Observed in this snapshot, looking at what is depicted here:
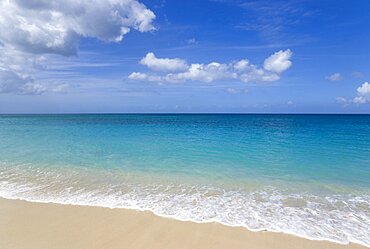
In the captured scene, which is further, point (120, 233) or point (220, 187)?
point (220, 187)

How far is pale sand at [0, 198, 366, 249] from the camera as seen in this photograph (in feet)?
15.4

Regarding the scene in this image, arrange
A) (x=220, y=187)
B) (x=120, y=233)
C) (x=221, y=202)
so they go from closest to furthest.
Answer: (x=120, y=233), (x=221, y=202), (x=220, y=187)

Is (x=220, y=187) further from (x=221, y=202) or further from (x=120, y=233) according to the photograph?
(x=120, y=233)

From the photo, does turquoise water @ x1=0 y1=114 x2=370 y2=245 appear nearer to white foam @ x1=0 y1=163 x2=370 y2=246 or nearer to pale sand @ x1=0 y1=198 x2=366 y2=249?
white foam @ x1=0 y1=163 x2=370 y2=246

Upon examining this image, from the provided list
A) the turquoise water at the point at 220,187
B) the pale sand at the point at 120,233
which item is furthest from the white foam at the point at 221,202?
the pale sand at the point at 120,233

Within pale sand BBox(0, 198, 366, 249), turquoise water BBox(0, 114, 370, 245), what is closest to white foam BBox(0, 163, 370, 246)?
turquoise water BBox(0, 114, 370, 245)

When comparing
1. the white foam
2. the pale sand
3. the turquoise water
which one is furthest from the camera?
the turquoise water

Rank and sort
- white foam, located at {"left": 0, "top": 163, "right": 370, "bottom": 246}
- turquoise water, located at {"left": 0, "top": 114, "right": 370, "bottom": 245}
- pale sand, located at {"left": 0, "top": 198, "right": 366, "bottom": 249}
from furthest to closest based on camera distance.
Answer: turquoise water, located at {"left": 0, "top": 114, "right": 370, "bottom": 245} < white foam, located at {"left": 0, "top": 163, "right": 370, "bottom": 246} < pale sand, located at {"left": 0, "top": 198, "right": 366, "bottom": 249}

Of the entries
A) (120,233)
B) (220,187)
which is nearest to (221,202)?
(220,187)

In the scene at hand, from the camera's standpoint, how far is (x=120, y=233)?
5094 millimetres

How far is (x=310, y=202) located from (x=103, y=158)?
10.3 metres

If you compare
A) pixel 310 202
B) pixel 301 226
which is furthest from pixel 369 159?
pixel 301 226

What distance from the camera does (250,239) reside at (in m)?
4.89

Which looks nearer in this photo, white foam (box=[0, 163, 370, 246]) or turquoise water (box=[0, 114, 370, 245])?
white foam (box=[0, 163, 370, 246])
